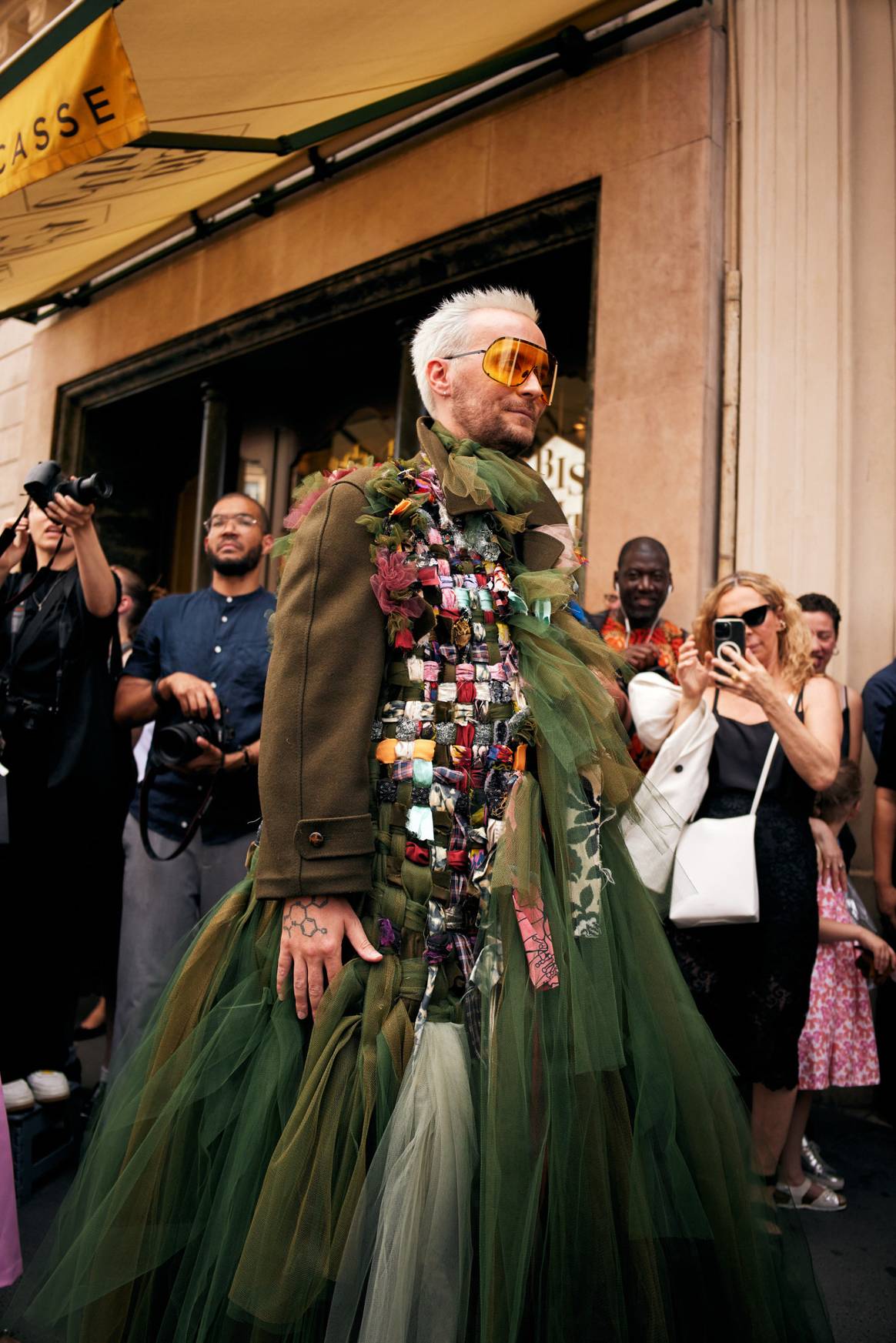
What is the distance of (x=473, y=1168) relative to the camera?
63.7 inches

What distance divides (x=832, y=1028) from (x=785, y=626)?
1.44m

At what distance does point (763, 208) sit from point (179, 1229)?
16.6 ft

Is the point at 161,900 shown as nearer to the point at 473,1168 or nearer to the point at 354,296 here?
the point at 473,1168

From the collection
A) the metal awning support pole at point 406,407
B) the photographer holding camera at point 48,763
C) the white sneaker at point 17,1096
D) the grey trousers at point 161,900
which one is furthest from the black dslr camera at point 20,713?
the metal awning support pole at point 406,407

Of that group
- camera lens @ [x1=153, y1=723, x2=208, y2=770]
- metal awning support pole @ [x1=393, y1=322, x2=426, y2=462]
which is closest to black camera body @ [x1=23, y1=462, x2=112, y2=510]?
camera lens @ [x1=153, y1=723, x2=208, y2=770]

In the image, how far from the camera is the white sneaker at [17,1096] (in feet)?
10.4

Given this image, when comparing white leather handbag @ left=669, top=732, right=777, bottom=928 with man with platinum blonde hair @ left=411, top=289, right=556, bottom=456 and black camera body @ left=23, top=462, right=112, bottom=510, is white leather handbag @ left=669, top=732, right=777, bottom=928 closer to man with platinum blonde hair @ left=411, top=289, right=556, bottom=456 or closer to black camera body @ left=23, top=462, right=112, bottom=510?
man with platinum blonde hair @ left=411, top=289, right=556, bottom=456

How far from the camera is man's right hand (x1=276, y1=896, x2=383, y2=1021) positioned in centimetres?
177

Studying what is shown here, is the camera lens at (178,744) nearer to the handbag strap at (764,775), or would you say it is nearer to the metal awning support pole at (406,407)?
the handbag strap at (764,775)

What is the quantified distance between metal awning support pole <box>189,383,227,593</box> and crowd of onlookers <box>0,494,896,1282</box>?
4663 mm

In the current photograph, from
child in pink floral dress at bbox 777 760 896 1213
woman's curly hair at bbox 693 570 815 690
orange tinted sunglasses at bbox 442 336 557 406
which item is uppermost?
orange tinted sunglasses at bbox 442 336 557 406

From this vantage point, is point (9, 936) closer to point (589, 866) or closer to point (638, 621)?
point (589, 866)

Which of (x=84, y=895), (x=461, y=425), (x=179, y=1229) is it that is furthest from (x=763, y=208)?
(x=179, y=1229)

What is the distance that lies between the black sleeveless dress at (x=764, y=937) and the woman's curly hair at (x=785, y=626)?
15 cm
